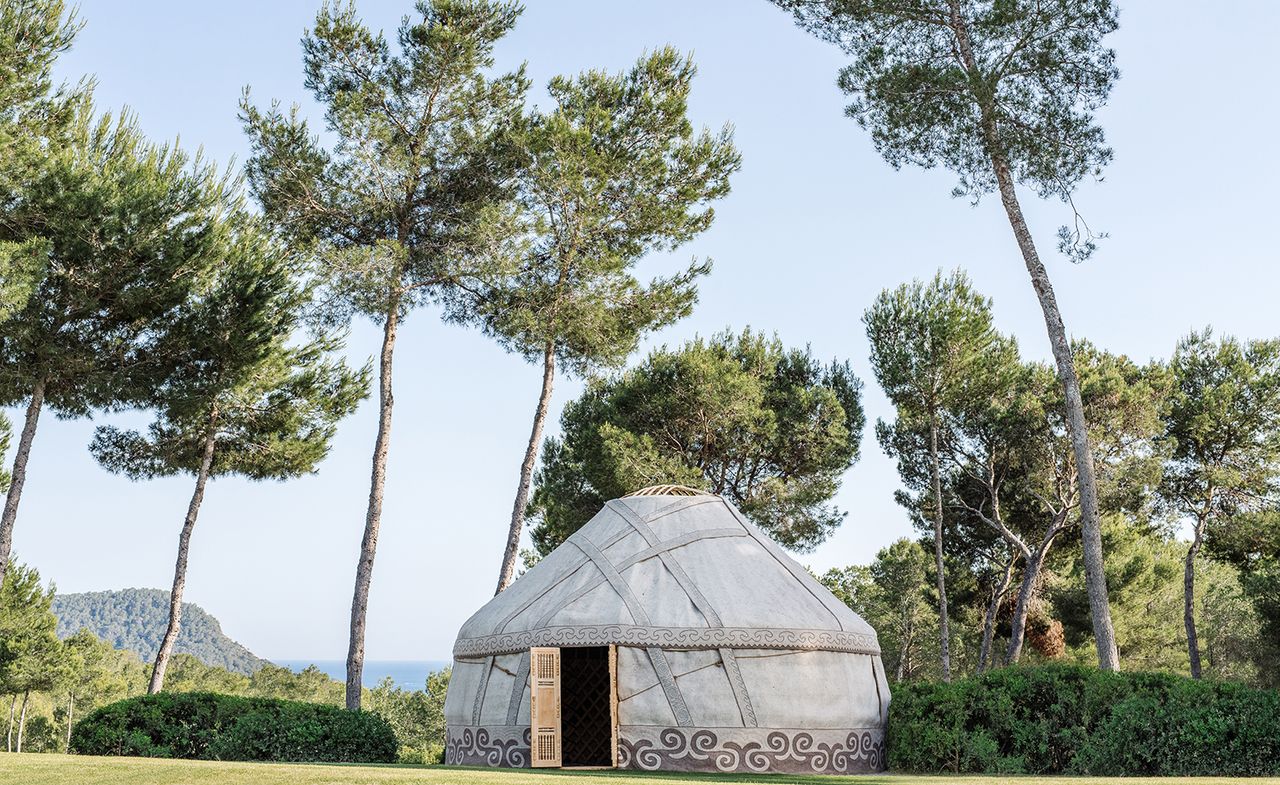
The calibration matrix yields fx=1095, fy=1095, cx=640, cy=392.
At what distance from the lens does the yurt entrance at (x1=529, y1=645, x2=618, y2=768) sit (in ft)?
28.8

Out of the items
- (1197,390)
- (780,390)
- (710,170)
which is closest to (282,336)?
(710,170)

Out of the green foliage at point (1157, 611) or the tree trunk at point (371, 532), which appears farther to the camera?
the green foliage at point (1157, 611)

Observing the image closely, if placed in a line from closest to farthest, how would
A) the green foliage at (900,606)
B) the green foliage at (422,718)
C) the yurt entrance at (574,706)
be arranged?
the yurt entrance at (574,706), the green foliage at (900,606), the green foliage at (422,718)

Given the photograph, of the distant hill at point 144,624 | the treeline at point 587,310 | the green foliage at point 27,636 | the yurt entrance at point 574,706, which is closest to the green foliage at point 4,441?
the treeline at point 587,310

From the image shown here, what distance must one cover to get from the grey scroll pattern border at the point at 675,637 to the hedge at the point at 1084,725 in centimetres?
104

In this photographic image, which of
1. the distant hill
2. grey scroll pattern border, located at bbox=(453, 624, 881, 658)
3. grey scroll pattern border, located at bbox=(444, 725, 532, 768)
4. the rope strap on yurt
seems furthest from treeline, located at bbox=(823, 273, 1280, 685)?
the distant hill

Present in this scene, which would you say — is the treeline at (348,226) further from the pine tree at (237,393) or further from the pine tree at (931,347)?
the pine tree at (931,347)

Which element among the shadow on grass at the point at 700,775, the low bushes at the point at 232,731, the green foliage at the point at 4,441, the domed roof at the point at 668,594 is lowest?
the shadow on grass at the point at 700,775

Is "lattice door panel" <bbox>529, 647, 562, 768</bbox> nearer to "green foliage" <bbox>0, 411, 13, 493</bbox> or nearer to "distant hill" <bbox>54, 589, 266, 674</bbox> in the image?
"green foliage" <bbox>0, 411, 13, 493</bbox>

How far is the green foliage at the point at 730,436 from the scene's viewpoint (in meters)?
17.5

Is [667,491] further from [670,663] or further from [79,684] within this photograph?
[79,684]

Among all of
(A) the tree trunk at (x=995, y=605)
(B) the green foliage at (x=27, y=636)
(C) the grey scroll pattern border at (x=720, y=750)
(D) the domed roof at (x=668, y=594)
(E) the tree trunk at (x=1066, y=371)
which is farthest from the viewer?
(B) the green foliage at (x=27, y=636)

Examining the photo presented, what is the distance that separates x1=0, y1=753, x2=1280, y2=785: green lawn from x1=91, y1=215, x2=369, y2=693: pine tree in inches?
279

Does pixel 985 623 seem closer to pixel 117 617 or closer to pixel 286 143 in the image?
pixel 286 143
